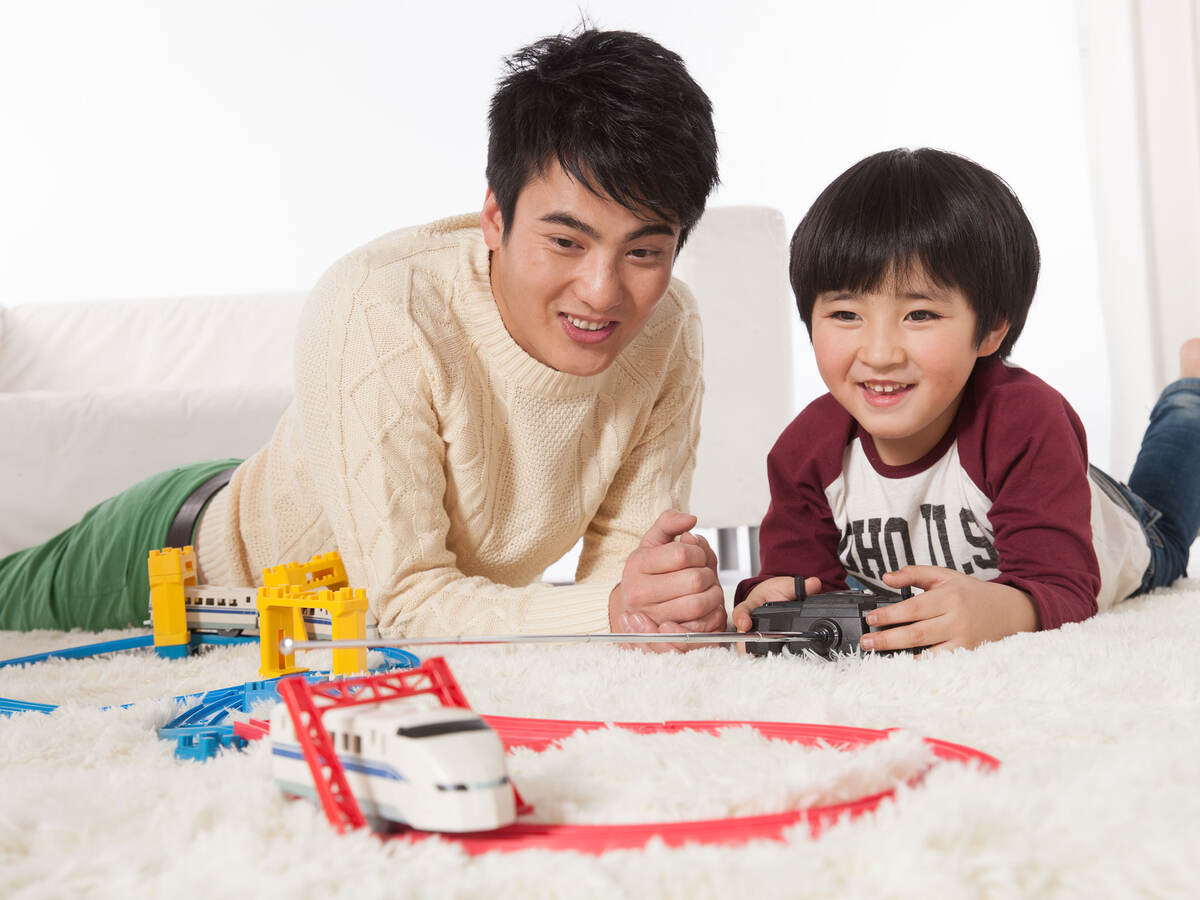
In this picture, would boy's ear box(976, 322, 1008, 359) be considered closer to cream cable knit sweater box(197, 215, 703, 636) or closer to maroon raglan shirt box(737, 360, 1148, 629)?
maroon raglan shirt box(737, 360, 1148, 629)

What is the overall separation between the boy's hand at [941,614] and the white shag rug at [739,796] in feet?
0.19

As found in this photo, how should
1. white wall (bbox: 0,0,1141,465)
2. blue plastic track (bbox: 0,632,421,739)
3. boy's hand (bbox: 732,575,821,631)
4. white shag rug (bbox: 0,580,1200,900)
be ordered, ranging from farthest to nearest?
white wall (bbox: 0,0,1141,465), boy's hand (bbox: 732,575,821,631), blue plastic track (bbox: 0,632,421,739), white shag rug (bbox: 0,580,1200,900)

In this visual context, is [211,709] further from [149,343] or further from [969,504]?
[149,343]

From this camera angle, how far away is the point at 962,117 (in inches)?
125

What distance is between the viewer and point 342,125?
3.17 meters

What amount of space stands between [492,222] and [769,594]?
0.51 metres

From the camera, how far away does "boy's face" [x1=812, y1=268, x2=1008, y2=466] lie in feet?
3.26

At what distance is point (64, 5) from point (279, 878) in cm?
345

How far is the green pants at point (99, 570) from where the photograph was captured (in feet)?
4.86

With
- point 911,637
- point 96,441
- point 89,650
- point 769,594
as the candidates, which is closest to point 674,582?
point 769,594

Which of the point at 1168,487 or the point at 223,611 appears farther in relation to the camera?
the point at 1168,487

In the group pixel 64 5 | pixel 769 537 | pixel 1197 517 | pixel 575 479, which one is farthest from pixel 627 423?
pixel 64 5

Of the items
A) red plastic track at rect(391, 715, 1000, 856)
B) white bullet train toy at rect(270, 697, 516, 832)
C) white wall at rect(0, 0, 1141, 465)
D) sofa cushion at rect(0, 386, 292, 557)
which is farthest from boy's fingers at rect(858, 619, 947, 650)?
white wall at rect(0, 0, 1141, 465)

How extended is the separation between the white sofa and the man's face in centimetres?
99
